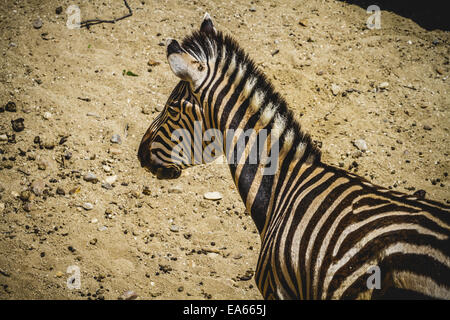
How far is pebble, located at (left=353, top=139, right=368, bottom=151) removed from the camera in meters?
4.13

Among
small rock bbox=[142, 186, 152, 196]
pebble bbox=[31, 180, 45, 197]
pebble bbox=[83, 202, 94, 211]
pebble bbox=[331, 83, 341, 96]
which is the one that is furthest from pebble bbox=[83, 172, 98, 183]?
pebble bbox=[331, 83, 341, 96]

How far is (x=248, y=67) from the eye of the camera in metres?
2.35

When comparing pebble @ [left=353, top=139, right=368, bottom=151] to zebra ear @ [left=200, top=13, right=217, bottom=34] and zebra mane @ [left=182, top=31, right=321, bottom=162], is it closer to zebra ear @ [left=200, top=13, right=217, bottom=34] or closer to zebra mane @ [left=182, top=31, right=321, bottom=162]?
zebra mane @ [left=182, top=31, right=321, bottom=162]

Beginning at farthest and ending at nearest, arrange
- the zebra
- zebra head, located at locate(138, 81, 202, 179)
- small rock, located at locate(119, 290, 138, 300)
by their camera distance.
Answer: small rock, located at locate(119, 290, 138, 300) < zebra head, located at locate(138, 81, 202, 179) < the zebra

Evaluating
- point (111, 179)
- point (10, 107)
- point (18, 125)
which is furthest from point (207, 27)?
point (10, 107)

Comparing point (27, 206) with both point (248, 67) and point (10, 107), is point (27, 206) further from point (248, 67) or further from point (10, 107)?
point (248, 67)

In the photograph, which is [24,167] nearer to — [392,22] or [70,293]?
[70,293]

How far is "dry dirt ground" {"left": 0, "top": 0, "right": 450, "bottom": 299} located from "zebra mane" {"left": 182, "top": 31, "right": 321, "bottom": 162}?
168 cm

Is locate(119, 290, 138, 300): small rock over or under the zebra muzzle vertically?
under

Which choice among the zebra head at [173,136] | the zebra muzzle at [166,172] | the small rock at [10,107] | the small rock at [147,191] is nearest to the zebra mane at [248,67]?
the zebra head at [173,136]

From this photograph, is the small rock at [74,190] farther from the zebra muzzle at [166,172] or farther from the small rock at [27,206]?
the zebra muzzle at [166,172]

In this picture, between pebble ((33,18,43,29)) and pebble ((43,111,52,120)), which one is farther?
pebble ((33,18,43,29))
